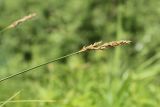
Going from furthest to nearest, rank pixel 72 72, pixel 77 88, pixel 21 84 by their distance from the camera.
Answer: pixel 72 72
pixel 21 84
pixel 77 88

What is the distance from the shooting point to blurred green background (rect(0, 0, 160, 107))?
9.59 ft

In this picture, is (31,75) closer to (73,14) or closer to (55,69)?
(55,69)

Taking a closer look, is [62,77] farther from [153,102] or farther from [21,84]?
[153,102]

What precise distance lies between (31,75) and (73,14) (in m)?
1.20

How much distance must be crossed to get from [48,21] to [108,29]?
0.86 meters

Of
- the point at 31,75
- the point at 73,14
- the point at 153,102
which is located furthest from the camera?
the point at 73,14

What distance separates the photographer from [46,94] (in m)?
2.96

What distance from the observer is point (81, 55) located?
17.7 ft

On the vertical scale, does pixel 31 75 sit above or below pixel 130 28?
below

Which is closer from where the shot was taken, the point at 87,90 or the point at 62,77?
the point at 87,90

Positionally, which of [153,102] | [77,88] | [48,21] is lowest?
[153,102]

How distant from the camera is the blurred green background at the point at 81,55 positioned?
2922 millimetres

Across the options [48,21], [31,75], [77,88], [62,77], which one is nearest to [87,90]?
[77,88]

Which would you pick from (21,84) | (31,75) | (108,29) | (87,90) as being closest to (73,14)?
(108,29)
